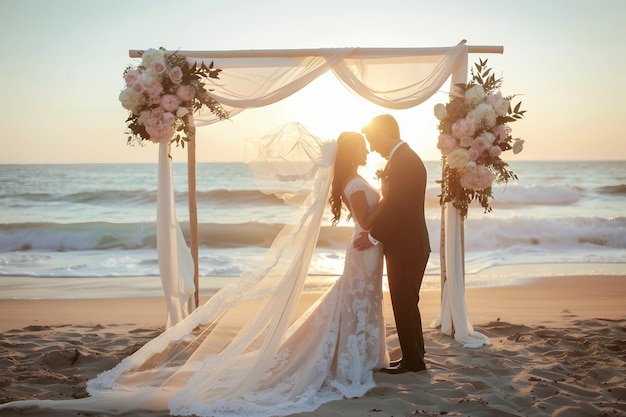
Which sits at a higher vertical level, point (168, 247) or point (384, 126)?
point (384, 126)

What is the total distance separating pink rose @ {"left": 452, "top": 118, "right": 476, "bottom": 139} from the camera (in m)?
5.75

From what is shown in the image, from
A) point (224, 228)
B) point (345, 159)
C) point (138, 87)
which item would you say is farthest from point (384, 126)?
point (224, 228)

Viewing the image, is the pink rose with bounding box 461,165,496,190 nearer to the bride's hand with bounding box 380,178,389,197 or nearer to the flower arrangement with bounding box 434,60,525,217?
the flower arrangement with bounding box 434,60,525,217

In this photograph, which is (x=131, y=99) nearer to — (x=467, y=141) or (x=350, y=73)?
(x=350, y=73)

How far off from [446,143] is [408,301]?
4.95 ft

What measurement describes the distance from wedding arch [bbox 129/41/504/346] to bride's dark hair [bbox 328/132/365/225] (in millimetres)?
1485

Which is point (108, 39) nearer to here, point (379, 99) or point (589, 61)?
point (379, 99)

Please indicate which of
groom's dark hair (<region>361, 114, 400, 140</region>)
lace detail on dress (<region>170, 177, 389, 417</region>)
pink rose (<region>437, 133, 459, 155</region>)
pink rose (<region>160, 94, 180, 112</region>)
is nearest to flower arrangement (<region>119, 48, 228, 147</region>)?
pink rose (<region>160, 94, 180, 112</region>)

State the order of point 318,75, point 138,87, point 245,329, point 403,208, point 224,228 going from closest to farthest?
point 245,329, point 403,208, point 138,87, point 318,75, point 224,228


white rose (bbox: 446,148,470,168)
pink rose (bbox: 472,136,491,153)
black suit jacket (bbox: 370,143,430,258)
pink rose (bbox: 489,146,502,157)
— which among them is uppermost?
pink rose (bbox: 472,136,491,153)

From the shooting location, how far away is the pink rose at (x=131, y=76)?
5.69m

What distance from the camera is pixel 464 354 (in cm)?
586

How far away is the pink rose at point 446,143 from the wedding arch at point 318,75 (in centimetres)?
45

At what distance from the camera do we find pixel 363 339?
4.97 metres
